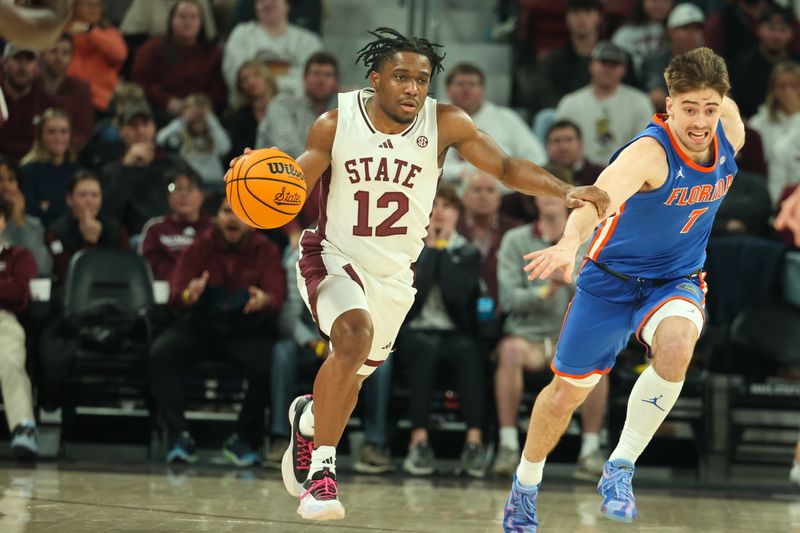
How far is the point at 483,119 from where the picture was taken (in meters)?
9.80

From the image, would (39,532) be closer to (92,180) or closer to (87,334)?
(87,334)

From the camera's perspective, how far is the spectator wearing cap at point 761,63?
10.6m

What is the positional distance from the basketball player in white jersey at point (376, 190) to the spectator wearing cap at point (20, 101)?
5115mm

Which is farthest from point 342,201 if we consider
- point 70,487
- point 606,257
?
point 70,487

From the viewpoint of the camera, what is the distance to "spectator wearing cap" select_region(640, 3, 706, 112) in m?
10.4

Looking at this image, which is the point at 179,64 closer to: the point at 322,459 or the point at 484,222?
the point at 484,222

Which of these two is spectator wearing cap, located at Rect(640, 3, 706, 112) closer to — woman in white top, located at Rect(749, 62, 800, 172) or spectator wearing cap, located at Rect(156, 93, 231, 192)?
woman in white top, located at Rect(749, 62, 800, 172)

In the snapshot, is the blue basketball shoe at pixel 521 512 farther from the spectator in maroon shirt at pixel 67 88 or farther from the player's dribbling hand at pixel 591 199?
the spectator in maroon shirt at pixel 67 88

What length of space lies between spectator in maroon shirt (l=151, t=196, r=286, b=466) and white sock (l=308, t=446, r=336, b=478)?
271 cm

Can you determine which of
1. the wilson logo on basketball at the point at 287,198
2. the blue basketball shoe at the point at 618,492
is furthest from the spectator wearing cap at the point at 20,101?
the blue basketball shoe at the point at 618,492

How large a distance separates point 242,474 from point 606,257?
120 inches

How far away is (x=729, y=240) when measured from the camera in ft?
27.1

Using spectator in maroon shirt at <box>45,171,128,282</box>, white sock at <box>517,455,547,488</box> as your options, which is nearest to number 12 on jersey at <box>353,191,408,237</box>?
white sock at <box>517,455,547,488</box>

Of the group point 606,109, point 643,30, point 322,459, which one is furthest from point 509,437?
point 643,30
